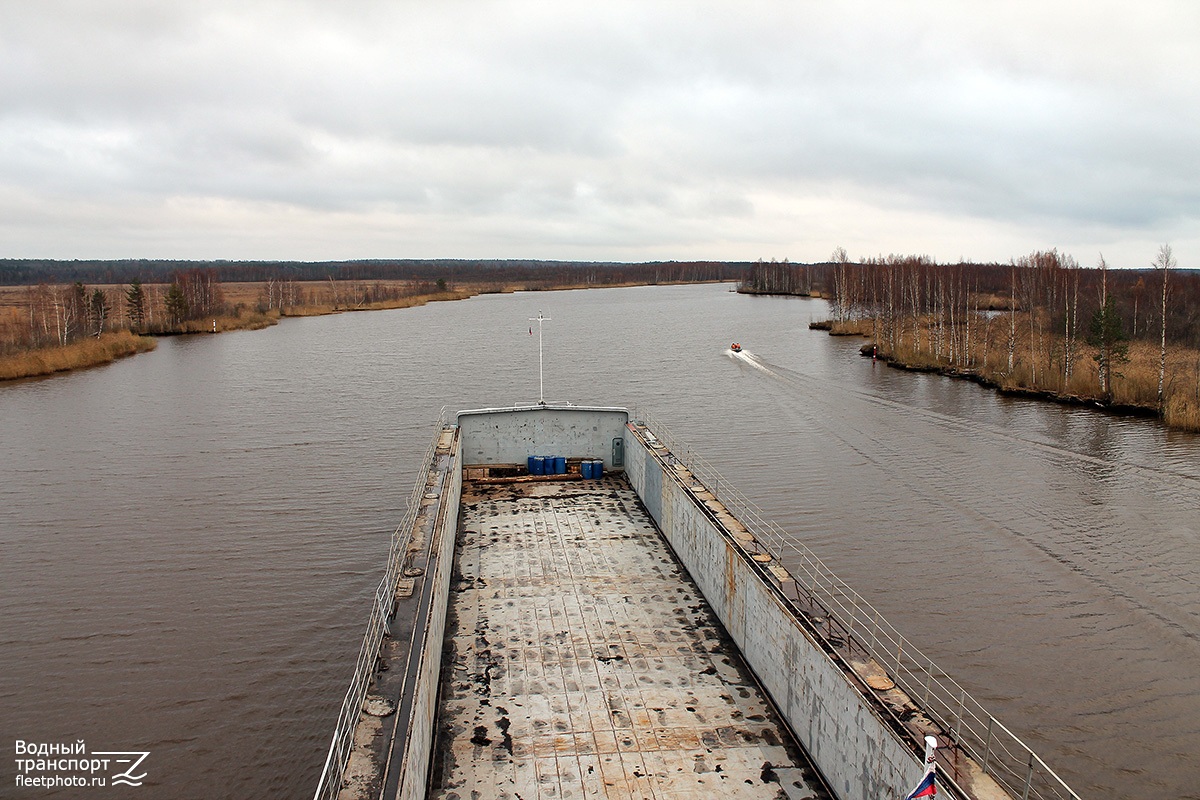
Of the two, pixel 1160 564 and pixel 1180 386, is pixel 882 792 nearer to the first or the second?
pixel 1160 564

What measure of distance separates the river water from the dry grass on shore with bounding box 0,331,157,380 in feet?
9.46

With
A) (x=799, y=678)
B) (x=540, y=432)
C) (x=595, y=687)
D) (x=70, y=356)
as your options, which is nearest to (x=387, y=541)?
(x=540, y=432)

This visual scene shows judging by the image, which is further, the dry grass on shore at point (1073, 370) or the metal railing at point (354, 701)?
the dry grass on shore at point (1073, 370)

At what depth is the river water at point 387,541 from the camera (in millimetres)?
11055

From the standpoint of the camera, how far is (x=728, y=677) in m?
9.82

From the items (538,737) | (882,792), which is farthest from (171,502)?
(882,792)

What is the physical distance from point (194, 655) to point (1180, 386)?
33875 mm

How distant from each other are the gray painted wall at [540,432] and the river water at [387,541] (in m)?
2.71

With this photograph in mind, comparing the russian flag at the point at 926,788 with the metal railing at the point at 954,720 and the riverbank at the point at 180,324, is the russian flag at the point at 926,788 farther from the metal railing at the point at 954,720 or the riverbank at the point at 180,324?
the riverbank at the point at 180,324

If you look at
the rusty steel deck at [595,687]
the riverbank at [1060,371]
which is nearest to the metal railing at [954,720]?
the rusty steel deck at [595,687]

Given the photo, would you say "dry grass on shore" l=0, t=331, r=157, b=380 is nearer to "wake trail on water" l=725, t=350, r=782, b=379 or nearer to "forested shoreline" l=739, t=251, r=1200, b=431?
"wake trail on water" l=725, t=350, r=782, b=379

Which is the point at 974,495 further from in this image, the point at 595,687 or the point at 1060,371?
the point at 1060,371

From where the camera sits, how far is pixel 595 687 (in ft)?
31.4

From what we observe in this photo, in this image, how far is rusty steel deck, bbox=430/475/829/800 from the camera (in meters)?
8.02
